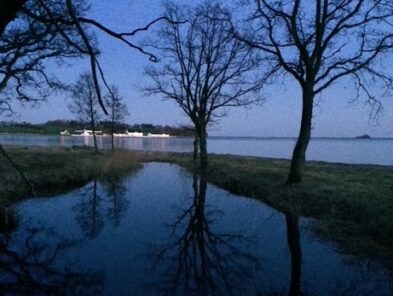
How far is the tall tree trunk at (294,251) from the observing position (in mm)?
7922

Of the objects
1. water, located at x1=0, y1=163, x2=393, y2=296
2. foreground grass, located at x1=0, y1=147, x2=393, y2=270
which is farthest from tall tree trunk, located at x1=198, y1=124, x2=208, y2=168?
water, located at x1=0, y1=163, x2=393, y2=296

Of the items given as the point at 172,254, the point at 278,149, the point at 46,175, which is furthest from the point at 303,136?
the point at 278,149

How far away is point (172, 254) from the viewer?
401 inches

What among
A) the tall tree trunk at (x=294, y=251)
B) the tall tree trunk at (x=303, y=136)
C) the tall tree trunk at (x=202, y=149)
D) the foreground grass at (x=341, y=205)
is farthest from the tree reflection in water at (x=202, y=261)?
the tall tree trunk at (x=202, y=149)

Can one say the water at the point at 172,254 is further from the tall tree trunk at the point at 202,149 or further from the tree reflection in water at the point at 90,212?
the tall tree trunk at the point at 202,149

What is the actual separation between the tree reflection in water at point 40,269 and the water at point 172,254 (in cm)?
2

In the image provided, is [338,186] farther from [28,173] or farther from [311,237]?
[28,173]

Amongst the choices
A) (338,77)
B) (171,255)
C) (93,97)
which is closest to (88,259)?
(171,255)

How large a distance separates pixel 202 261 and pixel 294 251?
8.25ft

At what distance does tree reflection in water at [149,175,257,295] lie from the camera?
8031 mm

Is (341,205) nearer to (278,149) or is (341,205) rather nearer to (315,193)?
(315,193)

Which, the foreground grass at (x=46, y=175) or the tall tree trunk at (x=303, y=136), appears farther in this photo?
the tall tree trunk at (x=303, y=136)

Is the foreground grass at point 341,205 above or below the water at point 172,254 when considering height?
above

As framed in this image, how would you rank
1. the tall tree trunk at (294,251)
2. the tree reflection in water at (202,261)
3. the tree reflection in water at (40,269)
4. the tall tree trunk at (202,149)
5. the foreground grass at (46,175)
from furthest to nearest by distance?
the tall tree trunk at (202,149), the foreground grass at (46,175), the tree reflection in water at (202,261), the tall tree trunk at (294,251), the tree reflection in water at (40,269)
